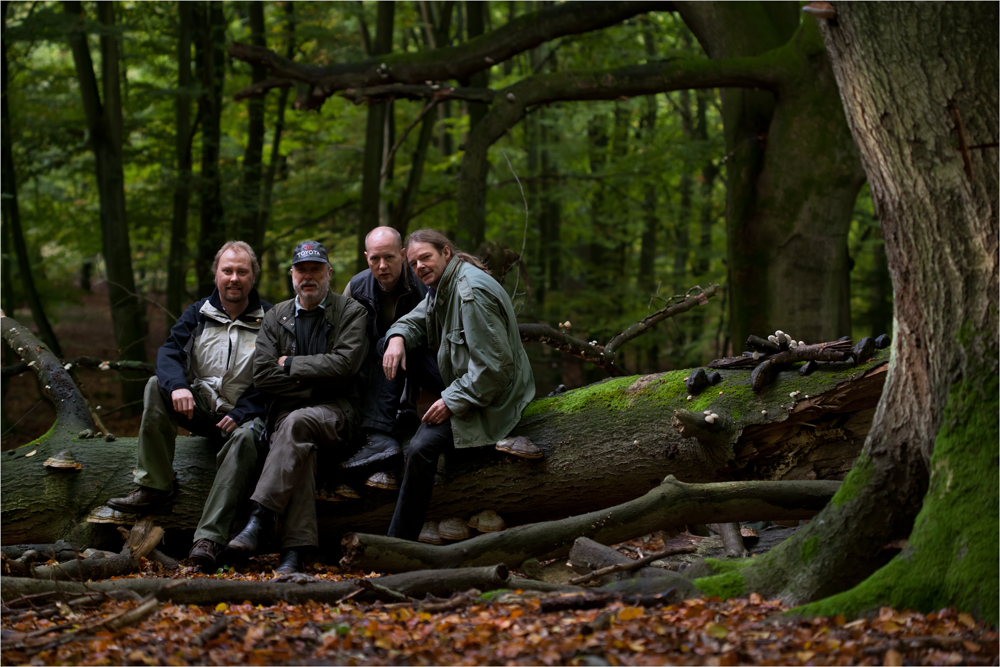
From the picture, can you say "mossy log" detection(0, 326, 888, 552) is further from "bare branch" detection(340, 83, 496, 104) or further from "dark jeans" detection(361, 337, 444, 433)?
"bare branch" detection(340, 83, 496, 104)

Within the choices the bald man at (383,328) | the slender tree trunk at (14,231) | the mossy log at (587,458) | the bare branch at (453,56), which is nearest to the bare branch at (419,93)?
the bare branch at (453,56)

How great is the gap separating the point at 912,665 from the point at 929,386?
123 centimetres

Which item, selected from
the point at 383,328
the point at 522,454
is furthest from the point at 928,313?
the point at 383,328

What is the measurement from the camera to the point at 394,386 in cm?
569

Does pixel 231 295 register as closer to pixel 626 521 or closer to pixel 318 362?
pixel 318 362

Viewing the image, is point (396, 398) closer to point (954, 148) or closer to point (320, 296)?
point (320, 296)

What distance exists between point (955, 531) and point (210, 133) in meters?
12.5

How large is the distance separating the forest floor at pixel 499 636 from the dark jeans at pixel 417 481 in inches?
42.6

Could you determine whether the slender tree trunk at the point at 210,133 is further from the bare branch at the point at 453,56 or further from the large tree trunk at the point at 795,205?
the large tree trunk at the point at 795,205

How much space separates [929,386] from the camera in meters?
3.47

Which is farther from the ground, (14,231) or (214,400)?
(14,231)

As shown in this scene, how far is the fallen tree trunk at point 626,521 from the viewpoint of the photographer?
14.6ft

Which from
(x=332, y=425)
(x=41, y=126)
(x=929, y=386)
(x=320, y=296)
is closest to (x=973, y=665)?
(x=929, y=386)

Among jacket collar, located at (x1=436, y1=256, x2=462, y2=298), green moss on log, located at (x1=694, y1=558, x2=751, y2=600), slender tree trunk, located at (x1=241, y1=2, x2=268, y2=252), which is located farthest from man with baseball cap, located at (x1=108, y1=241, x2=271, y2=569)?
slender tree trunk, located at (x1=241, y1=2, x2=268, y2=252)
